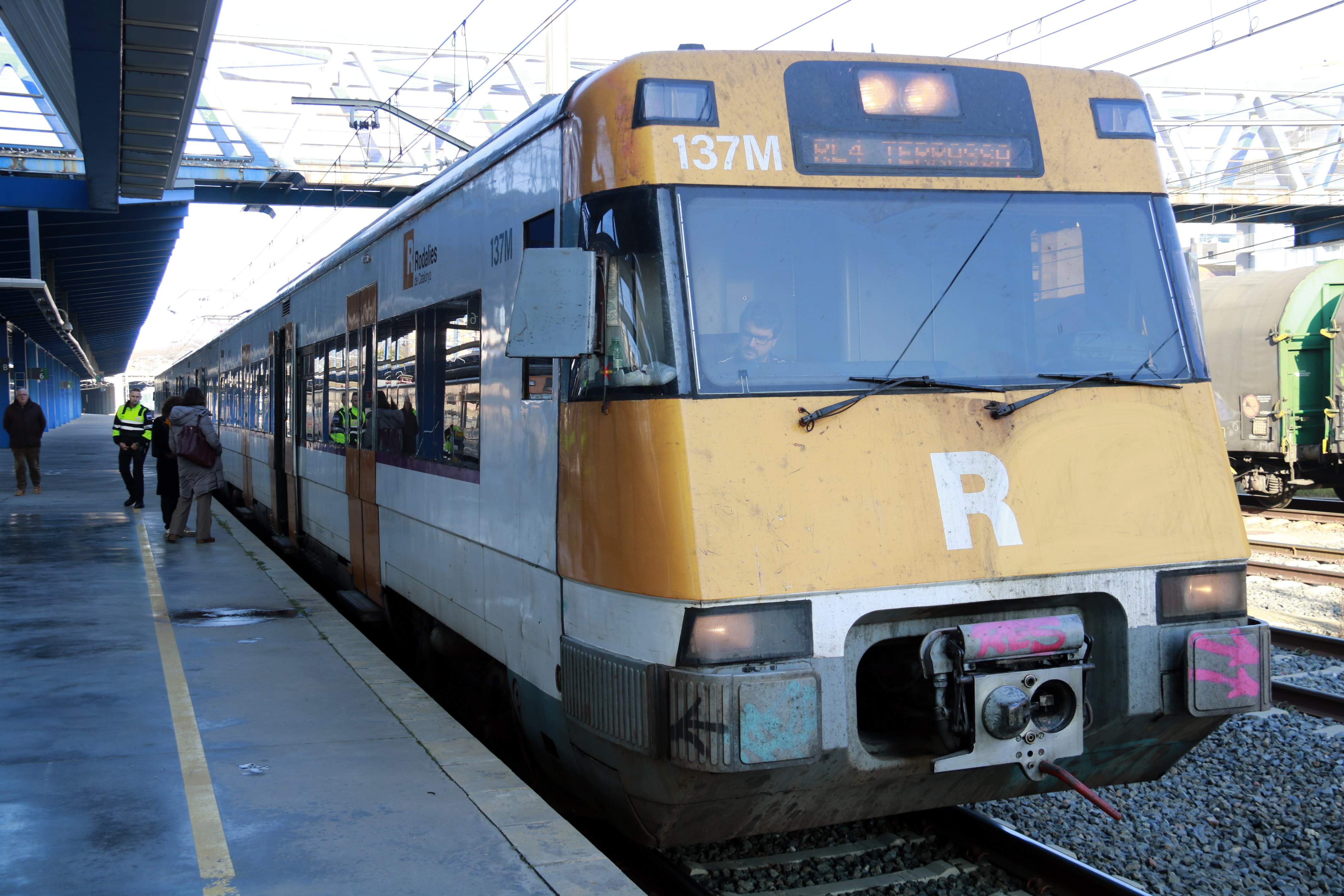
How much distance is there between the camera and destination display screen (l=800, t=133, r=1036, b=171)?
4.29 meters

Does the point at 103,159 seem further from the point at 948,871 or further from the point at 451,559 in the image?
the point at 948,871

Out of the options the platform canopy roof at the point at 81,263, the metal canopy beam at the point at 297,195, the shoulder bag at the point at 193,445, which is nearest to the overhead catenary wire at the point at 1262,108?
the shoulder bag at the point at 193,445

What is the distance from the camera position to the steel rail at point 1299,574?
10.9m

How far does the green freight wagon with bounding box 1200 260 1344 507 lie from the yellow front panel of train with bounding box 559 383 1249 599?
1445 cm

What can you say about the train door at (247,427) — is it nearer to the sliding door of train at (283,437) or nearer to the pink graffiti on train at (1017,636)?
the sliding door of train at (283,437)

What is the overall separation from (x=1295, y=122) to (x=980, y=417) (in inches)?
1023

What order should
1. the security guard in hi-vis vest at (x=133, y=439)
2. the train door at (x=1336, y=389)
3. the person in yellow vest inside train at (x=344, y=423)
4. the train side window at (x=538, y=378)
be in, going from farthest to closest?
the train door at (x=1336, y=389) < the security guard in hi-vis vest at (x=133, y=439) < the person in yellow vest inside train at (x=344, y=423) < the train side window at (x=538, y=378)

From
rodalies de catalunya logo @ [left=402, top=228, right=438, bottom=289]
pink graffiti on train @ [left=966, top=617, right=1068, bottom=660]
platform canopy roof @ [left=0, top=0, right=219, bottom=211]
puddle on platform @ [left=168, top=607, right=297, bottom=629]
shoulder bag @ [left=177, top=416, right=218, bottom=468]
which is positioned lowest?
puddle on platform @ [left=168, top=607, right=297, bottom=629]

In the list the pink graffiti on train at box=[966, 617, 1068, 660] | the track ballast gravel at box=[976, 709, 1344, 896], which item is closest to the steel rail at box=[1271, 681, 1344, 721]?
the track ballast gravel at box=[976, 709, 1344, 896]

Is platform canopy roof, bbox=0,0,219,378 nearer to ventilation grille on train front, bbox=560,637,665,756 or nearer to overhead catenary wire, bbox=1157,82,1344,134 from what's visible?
ventilation grille on train front, bbox=560,637,665,756

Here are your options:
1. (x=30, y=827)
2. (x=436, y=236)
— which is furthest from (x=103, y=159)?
(x=30, y=827)

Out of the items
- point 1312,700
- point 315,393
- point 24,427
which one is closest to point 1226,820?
point 1312,700

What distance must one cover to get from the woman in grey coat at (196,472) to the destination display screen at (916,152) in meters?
9.47

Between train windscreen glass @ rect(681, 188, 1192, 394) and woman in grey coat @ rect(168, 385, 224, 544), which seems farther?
woman in grey coat @ rect(168, 385, 224, 544)
